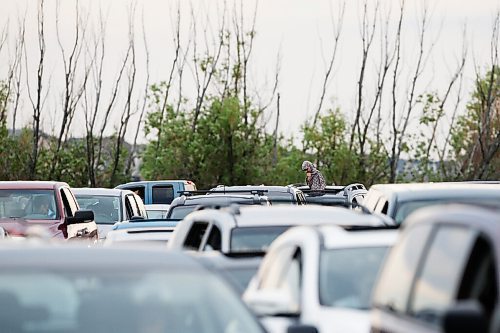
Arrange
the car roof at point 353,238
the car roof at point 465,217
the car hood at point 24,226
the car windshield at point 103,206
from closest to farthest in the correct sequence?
the car roof at point 465,217
the car roof at point 353,238
the car hood at point 24,226
the car windshield at point 103,206

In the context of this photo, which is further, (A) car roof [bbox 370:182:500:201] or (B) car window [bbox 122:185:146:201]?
(B) car window [bbox 122:185:146:201]

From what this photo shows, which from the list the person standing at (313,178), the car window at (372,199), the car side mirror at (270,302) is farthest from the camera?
the person standing at (313,178)

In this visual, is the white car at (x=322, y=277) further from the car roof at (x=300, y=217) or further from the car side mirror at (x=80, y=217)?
the car side mirror at (x=80, y=217)

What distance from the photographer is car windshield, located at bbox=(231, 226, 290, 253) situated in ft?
46.3

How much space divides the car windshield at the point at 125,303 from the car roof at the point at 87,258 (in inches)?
2.5

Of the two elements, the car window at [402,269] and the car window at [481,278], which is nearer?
the car window at [481,278]

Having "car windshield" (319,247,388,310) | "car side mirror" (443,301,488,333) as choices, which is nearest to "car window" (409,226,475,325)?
"car side mirror" (443,301,488,333)

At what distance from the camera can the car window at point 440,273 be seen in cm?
750

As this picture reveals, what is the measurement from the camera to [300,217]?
47.4ft

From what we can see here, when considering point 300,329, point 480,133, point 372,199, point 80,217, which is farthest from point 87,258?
point 480,133

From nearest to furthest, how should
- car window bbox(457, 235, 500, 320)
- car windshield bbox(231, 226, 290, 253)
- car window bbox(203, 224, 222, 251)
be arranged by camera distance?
car window bbox(457, 235, 500, 320) < car windshield bbox(231, 226, 290, 253) < car window bbox(203, 224, 222, 251)

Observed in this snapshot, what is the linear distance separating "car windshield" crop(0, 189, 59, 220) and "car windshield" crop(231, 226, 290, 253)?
10.5 meters

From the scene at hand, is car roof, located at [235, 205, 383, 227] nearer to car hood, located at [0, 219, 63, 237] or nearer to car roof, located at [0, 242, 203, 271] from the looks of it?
car roof, located at [0, 242, 203, 271]

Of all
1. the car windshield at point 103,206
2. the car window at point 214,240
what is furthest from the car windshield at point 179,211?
the car window at point 214,240
